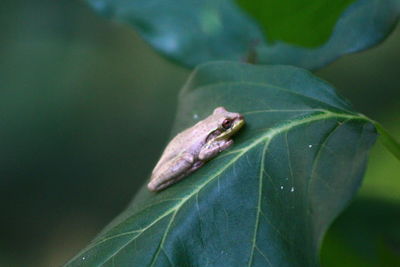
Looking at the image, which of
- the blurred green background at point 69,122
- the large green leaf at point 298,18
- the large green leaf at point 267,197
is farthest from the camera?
the blurred green background at point 69,122

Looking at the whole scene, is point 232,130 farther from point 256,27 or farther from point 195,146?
point 256,27

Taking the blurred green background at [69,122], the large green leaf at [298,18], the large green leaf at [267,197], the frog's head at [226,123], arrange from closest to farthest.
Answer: the large green leaf at [267,197], the frog's head at [226,123], the large green leaf at [298,18], the blurred green background at [69,122]

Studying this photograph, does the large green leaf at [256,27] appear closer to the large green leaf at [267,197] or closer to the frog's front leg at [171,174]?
the large green leaf at [267,197]

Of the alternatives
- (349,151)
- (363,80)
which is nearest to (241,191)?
(349,151)

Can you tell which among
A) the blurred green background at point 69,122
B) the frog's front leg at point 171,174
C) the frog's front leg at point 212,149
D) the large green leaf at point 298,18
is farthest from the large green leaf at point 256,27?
the blurred green background at point 69,122

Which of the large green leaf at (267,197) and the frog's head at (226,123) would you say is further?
the frog's head at (226,123)

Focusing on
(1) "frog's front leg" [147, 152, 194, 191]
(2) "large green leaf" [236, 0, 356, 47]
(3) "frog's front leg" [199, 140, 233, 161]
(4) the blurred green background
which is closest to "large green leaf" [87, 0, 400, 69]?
(2) "large green leaf" [236, 0, 356, 47]

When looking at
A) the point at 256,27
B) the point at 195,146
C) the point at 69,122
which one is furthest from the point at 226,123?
the point at 69,122

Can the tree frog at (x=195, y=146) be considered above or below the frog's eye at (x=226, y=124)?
below
